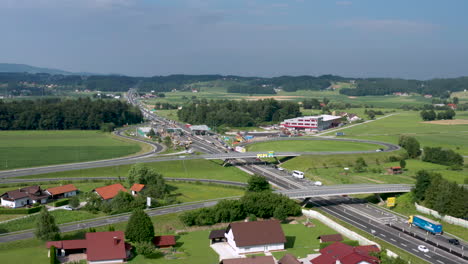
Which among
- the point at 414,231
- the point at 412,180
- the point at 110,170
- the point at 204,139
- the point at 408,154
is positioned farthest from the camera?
the point at 204,139

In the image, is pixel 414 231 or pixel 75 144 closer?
pixel 414 231

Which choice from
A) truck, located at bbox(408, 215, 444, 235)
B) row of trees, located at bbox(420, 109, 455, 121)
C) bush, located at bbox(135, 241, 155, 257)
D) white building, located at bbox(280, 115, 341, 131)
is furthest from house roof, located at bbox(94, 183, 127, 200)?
row of trees, located at bbox(420, 109, 455, 121)

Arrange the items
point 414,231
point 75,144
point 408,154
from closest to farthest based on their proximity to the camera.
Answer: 1. point 414,231
2. point 408,154
3. point 75,144

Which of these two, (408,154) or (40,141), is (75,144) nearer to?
(40,141)

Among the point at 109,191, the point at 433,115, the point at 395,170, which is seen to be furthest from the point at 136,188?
the point at 433,115

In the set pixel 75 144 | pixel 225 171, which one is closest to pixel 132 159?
pixel 225 171

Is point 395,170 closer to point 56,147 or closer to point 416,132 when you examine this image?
point 416,132

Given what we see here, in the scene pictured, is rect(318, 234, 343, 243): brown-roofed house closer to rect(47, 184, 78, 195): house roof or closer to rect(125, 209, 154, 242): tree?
rect(125, 209, 154, 242): tree
